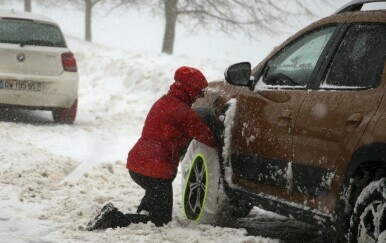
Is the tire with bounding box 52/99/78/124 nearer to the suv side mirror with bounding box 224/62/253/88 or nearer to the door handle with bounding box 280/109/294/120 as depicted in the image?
the suv side mirror with bounding box 224/62/253/88

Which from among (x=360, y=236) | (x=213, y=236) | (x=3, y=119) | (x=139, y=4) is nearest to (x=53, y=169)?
(x=213, y=236)

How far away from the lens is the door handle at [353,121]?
3.82 meters

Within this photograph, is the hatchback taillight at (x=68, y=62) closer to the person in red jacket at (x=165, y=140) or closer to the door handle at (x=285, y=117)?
the person in red jacket at (x=165, y=140)

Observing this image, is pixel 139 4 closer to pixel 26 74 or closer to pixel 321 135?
pixel 26 74

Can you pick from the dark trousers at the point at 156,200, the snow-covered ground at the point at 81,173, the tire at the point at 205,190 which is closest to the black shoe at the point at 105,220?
the snow-covered ground at the point at 81,173

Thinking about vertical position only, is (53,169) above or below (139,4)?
below

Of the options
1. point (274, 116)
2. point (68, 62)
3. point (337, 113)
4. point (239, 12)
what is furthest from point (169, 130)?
point (239, 12)

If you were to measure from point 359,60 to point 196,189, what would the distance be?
2.13 meters

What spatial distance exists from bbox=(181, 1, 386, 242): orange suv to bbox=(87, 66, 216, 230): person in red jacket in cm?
25

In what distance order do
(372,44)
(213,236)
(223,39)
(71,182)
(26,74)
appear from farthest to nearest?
(223,39) < (26,74) < (71,182) < (213,236) < (372,44)

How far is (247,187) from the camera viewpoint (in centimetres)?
504

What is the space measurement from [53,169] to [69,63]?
3.59m

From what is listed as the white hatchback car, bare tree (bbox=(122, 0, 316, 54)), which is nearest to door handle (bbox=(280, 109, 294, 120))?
the white hatchback car

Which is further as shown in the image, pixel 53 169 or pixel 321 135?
pixel 53 169
